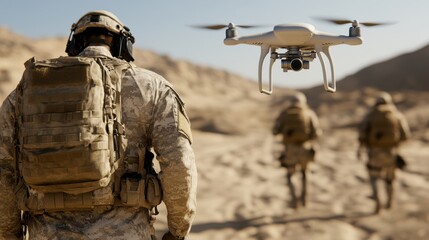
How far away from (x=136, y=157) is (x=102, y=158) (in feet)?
0.86

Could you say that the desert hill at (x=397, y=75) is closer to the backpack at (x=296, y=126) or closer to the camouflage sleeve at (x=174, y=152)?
the backpack at (x=296, y=126)

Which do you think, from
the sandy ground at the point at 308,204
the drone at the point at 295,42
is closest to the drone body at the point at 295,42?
the drone at the point at 295,42

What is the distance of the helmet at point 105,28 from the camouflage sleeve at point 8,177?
457mm

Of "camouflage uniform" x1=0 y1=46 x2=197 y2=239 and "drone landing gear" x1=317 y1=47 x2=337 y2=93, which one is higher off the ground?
"drone landing gear" x1=317 y1=47 x2=337 y2=93

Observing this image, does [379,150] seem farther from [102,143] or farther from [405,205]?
[102,143]

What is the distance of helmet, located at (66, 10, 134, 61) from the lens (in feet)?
10.8

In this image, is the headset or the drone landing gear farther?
the headset

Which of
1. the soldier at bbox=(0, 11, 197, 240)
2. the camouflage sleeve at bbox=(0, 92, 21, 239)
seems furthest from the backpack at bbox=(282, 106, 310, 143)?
the camouflage sleeve at bbox=(0, 92, 21, 239)

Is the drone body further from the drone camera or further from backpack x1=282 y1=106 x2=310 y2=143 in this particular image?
backpack x1=282 y1=106 x2=310 y2=143

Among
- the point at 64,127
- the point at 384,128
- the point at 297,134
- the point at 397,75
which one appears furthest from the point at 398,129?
the point at 397,75

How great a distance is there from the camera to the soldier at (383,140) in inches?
418

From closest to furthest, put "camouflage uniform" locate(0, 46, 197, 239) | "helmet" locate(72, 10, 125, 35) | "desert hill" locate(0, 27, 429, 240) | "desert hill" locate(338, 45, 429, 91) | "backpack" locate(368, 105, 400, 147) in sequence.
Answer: "camouflage uniform" locate(0, 46, 197, 239) < "helmet" locate(72, 10, 125, 35) < "desert hill" locate(0, 27, 429, 240) < "backpack" locate(368, 105, 400, 147) < "desert hill" locate(338, 45, 429, 91)

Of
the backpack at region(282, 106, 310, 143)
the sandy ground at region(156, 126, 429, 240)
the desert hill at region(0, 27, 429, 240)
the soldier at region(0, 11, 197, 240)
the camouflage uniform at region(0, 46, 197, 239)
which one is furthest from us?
the backpack at region(282, 106, 310, 143)

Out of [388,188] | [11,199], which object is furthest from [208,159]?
[11,199]
